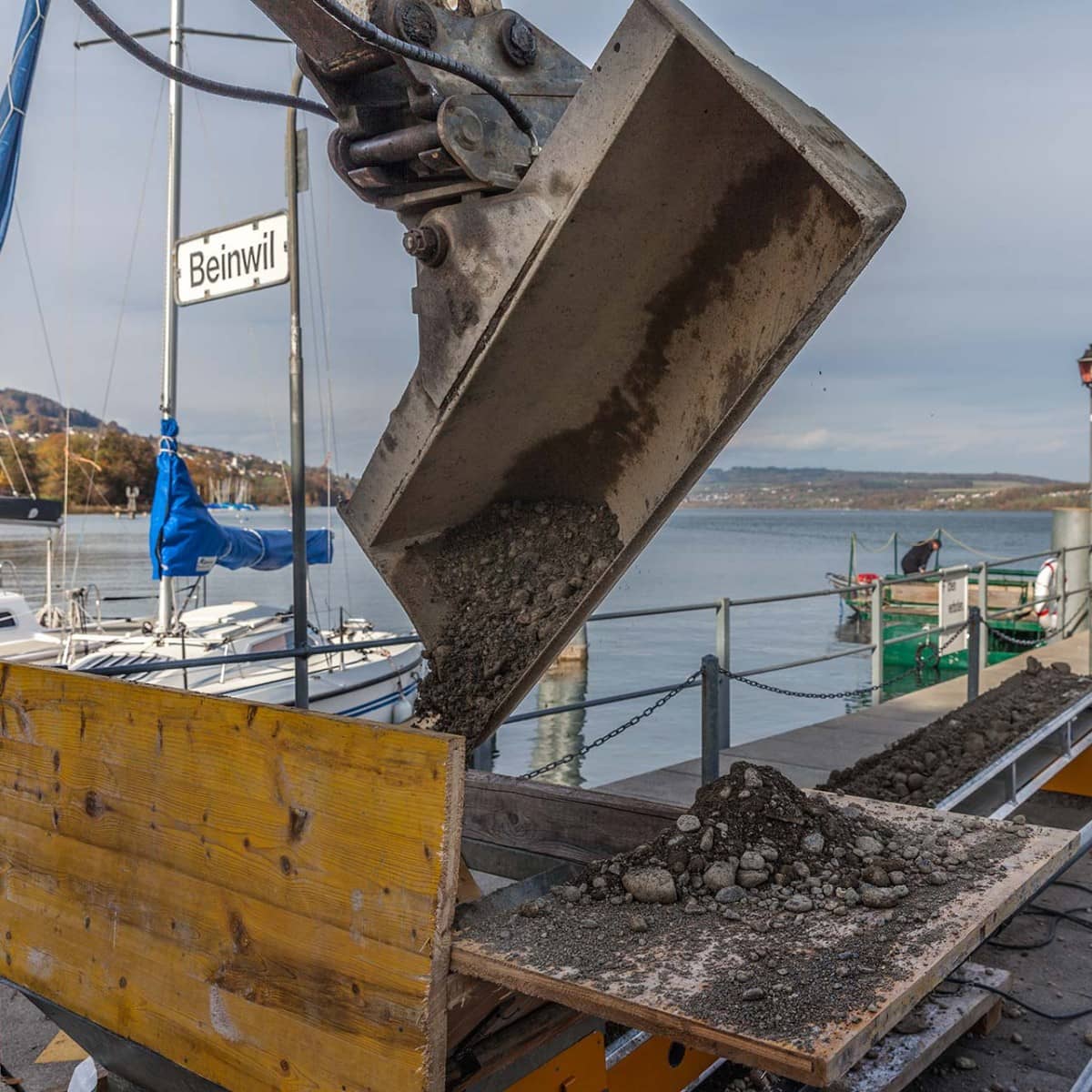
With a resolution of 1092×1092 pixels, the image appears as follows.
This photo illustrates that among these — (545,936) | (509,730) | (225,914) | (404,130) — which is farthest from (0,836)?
(509,730)

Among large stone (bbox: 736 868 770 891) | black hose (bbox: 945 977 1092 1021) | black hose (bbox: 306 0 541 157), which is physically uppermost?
black hose (bbox: 306 0 541 157)

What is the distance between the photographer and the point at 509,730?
18.6 metres

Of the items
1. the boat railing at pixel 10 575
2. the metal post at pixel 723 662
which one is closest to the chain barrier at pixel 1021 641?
the metal post at pixel 723 662

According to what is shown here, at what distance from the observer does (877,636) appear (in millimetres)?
8398

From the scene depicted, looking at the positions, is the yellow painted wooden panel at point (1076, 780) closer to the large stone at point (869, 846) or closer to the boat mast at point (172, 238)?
the large stone at point (869, 846)

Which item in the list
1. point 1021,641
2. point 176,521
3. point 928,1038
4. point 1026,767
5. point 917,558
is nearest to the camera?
point 928,1038

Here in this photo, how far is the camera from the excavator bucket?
7.02 feet

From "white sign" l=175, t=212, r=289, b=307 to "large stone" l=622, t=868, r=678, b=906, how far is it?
293cm

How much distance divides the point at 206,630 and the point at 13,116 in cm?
621

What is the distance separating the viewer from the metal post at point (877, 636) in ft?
26.6

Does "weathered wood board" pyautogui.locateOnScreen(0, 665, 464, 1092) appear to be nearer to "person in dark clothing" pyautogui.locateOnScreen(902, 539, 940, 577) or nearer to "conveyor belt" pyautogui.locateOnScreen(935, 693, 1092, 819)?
"conveyor belt" pyautogui.locateOnScreen(935, 693, 1092, 819)

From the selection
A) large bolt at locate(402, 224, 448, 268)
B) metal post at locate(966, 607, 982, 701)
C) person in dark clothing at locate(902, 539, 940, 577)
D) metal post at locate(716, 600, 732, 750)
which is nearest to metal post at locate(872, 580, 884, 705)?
metal post at locate(966, 607, 982, 701)

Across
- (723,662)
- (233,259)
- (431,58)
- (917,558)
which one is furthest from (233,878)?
(917,558)

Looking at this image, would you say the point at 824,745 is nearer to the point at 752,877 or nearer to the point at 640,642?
the point at 752,877
